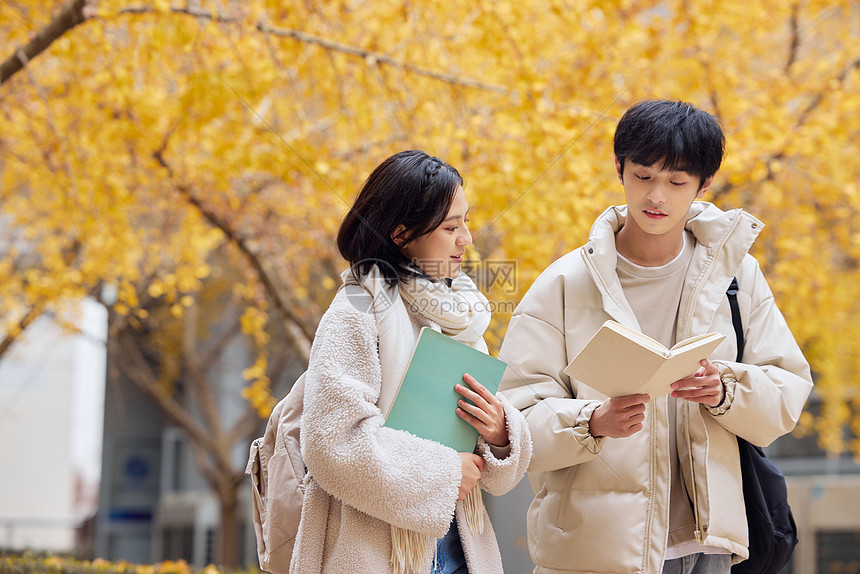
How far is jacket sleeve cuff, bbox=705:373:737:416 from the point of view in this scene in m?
1.88

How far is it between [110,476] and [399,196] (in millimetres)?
14843

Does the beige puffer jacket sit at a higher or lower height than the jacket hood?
lower

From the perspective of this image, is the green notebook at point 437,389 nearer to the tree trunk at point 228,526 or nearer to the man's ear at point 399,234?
the man's ear at point 399,234

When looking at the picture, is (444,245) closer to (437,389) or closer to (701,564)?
(437,389)

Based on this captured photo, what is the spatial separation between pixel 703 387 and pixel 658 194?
44 cm

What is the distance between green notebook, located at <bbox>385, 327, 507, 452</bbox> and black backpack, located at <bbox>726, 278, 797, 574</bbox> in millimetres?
675

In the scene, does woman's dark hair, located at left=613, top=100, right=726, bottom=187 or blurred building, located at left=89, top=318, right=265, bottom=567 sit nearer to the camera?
woman's dark hair, located at left=613, top=100, right=726, bottom=187

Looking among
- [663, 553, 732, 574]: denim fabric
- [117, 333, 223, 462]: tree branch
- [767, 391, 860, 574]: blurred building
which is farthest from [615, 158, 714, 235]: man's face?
[117, 333, 223, 462]: tree branch

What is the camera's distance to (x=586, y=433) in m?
1.88

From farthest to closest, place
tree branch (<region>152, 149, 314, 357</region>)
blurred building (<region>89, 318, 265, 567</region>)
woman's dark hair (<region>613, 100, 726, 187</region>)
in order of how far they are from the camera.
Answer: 1. blurred building (<region>89, 318, 265, 567</region>)
2. tree branch (<region>152, 149, 314, 357</region>)
3. woman's dark hair (<region>613, 100, 726, 187</region>)

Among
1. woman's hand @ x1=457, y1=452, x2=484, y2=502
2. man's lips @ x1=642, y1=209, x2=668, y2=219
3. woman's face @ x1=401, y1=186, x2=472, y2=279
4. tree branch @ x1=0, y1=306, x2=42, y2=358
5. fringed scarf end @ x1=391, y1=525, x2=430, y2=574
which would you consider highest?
man's lips @ x1=642, y1=209, x2=668, y2=219

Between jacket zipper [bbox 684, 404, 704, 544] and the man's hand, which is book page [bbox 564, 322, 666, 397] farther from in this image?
jacket zipper [bbox 684, 404, 704, 544]

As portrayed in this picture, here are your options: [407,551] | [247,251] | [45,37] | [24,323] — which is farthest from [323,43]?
[24,323]

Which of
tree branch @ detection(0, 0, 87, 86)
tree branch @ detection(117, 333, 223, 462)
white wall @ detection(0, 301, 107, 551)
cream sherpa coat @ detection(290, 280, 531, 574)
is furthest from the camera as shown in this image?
white wall @ detection(0, 301, 107, 551)
